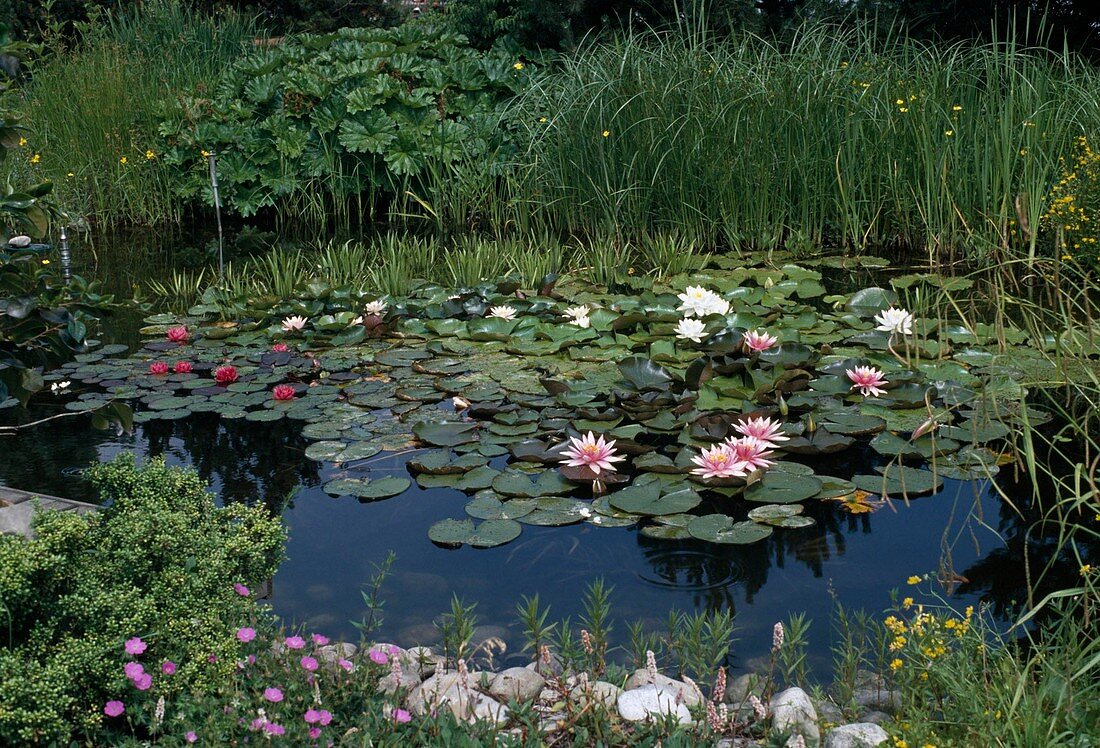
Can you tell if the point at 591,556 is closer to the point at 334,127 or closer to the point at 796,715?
the point at 796,715

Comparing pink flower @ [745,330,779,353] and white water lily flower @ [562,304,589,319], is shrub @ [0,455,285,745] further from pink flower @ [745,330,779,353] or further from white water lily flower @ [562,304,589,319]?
white water lily flower @ [562,304,589,319]

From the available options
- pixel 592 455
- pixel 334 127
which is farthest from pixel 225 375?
pixel 334 127

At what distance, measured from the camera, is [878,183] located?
616cm

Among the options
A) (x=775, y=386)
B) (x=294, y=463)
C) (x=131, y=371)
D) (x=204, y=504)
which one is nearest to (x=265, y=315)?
(x=131, y=371)

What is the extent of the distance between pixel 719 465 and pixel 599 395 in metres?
0.87

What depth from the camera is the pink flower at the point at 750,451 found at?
10.0ft

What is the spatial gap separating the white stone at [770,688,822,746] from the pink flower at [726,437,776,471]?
3.72 ft

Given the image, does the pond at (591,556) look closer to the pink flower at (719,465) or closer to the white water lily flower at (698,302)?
the pink flower at (719,465)

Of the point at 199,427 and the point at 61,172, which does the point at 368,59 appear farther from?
the point at 199,427

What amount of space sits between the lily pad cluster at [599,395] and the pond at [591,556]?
0.16ft

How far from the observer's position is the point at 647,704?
6.31 ft

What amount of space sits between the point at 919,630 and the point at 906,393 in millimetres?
1775

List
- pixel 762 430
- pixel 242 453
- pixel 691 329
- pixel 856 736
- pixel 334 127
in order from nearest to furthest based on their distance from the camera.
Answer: pixel 856 736
pixel 762 430
pixel 242 453
pixel 691 329
pixel 334 127

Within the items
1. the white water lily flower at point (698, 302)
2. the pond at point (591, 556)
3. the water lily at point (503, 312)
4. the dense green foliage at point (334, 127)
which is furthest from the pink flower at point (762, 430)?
the dense green foliage at point (334, 127)
